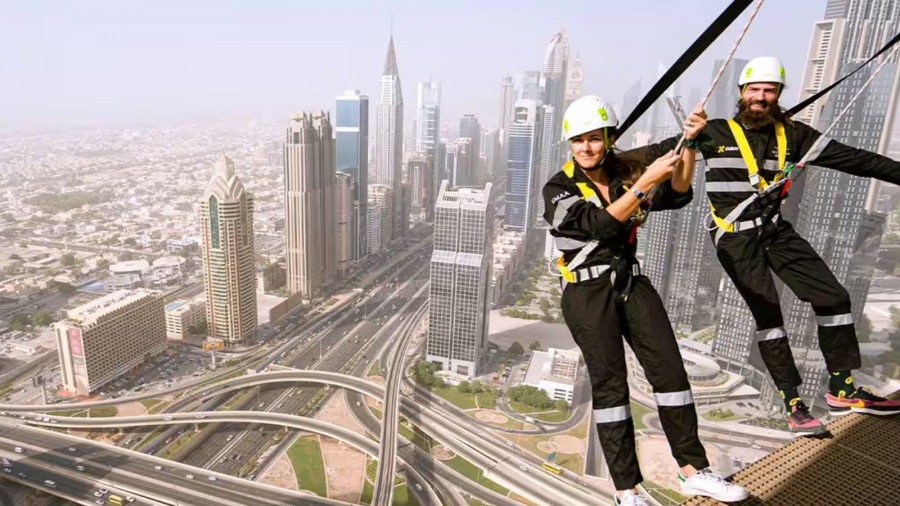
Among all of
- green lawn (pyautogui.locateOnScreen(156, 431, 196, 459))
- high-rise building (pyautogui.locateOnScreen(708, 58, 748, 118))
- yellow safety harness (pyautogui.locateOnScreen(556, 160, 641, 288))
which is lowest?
green lawn (pyautogui.locateOnScreen(156, 431, 196, 459))

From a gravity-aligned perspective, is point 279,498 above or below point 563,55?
below

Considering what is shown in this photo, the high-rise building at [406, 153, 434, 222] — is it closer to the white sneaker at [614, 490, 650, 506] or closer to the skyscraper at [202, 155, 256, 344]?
the skyscraper at [202, 155, 256, 344]

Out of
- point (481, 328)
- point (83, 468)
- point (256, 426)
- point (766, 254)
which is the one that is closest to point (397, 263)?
point (481, 328)

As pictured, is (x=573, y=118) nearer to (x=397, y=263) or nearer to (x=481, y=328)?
(x=481, y=328)

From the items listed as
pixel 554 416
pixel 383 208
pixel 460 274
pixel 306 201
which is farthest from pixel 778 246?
pixel 383 208

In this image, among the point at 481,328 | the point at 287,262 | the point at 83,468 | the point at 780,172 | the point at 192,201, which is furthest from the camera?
the point at 192,201

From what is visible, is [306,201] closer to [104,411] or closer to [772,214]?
[104,411]

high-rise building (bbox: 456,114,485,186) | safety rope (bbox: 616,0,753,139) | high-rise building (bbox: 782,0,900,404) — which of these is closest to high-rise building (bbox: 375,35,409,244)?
high-rise building (bbox: 456,114,485,186)
